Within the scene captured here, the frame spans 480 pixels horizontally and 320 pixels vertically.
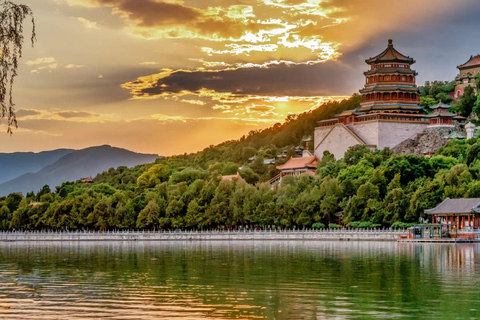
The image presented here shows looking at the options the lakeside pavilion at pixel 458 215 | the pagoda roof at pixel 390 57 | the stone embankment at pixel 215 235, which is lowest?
the stone embankment at pixel 215 235

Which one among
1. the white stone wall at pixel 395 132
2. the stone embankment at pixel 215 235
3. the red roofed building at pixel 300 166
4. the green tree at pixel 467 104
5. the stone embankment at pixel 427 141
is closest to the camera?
the stone embankment at pixel 215 235

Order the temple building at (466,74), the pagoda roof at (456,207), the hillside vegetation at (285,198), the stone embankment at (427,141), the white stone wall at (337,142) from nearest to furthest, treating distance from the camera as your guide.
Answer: the pagoda roof at (456,207) → the hillside vegetation at (285,198) → the stone embankment at (427,141) → the white stone wall at (337,142) → the temple building at (466,74)

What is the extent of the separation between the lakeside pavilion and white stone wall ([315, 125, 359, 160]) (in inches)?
1016

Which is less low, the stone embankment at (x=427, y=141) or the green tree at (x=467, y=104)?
the green tree at (x=467, y=104)

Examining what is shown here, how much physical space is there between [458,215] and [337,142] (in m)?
30.1

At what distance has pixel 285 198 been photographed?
7962 centimetres

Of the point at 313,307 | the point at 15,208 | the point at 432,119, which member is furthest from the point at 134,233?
the point at 313,307

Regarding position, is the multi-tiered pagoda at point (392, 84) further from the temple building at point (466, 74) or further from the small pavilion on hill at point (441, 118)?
the temple building at point (466, 74)

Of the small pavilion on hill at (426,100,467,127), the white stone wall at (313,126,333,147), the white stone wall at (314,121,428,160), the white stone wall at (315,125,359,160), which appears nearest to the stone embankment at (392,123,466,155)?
the small pavilion on hill at (426,100,467,127)

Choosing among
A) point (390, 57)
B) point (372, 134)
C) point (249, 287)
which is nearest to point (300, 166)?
point (372, 134)

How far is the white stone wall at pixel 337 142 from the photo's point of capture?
3686 inches

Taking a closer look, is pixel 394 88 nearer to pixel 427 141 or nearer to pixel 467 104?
pixel 427 141

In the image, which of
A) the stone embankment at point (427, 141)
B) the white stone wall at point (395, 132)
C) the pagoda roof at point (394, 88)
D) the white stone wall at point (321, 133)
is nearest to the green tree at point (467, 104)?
the pagoda roof at point (394, 88)

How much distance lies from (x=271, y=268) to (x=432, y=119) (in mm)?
56275
